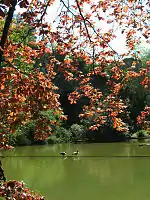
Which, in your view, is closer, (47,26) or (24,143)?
(47,26)

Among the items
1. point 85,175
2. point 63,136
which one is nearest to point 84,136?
point 63,136

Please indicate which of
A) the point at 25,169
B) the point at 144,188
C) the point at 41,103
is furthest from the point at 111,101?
the point at 25,169

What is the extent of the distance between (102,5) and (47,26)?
0.83 metres

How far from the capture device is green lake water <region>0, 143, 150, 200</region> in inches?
289

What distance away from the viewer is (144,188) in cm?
770

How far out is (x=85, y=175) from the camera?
9.48 m

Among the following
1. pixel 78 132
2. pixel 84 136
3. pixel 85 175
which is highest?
pixel 78 132

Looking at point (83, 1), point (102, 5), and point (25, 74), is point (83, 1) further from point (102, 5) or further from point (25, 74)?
point (25, 74)

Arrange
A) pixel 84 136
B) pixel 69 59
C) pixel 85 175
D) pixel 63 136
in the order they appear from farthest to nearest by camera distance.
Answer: pixel 84 136 < pixel 63 136 < pixel 85 175 < pixel 69 59

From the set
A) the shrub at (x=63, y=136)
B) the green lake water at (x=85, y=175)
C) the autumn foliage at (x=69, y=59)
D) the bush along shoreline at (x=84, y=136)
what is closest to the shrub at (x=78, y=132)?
the bush along shoreline at (x=84, y=136)

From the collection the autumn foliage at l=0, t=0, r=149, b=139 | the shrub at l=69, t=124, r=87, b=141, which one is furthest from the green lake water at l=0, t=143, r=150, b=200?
the shrub at l=69, t=124, r=87, b=141

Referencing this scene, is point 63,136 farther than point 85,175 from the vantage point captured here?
Yes

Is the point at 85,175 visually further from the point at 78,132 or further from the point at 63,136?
the point at 78,132

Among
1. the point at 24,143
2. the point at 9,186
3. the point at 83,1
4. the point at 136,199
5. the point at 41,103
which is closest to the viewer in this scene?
the point at 9,186
